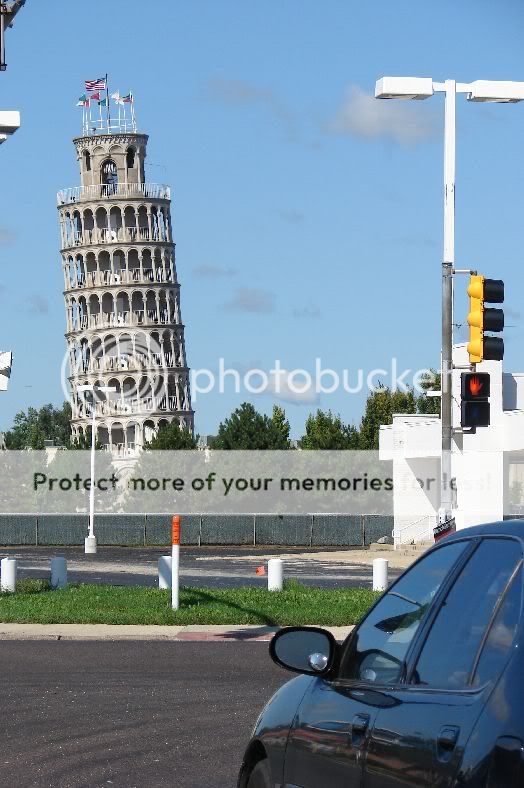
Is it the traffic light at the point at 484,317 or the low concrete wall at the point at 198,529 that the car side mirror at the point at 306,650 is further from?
the low concrete wall at the point at 198,529

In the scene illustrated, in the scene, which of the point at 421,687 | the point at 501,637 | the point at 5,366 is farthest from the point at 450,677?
the point at 5,366

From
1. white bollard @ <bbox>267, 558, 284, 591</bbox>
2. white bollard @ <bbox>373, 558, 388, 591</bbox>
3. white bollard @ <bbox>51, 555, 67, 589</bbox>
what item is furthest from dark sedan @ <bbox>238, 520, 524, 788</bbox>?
white bollard @ <bbox>373, 558, 388, 591</bbox>

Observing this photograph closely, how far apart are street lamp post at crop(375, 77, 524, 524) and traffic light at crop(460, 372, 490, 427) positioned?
79 centimetres

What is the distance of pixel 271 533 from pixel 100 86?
2853 inches

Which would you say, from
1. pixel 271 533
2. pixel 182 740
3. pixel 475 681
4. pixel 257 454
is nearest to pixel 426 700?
pixel 475 681

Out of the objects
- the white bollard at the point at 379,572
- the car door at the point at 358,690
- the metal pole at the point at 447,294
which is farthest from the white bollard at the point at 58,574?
the car door at the point at 358,690

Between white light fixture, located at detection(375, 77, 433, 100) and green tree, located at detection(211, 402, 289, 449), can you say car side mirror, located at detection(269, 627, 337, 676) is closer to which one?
white light fixture, located at detection(375, 77, 433, 100)

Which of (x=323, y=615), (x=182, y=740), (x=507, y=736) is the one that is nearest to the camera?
(x=507, y=736)

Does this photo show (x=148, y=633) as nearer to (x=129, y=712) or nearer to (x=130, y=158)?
(x=129, y=712)

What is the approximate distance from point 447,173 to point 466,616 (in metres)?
18.8

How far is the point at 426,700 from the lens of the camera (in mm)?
→ 4098

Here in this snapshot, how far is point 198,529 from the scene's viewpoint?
69.6 meters

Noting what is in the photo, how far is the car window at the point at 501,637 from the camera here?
372 centimetres

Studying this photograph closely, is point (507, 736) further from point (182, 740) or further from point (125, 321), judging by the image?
point (125, 321)
